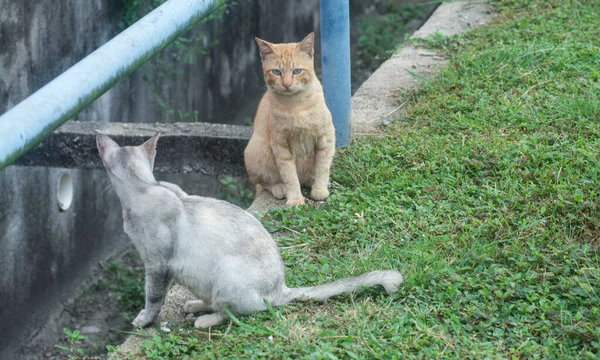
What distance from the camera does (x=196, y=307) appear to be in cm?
325

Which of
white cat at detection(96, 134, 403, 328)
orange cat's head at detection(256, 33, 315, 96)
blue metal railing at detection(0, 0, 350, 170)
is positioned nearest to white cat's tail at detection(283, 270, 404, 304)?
white cat at detection(96, 134, 403, 328)

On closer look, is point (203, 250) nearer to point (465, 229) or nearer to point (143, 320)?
point (143, 320)

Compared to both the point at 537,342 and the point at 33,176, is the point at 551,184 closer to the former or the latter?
the point at 537,342

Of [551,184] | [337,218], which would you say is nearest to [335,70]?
[337,218]

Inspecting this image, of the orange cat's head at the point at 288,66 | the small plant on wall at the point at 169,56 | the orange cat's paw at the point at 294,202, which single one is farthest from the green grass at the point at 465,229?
the small plant on wall at the point at 169,56

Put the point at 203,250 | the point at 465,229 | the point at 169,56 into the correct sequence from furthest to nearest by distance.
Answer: the point at 169,56 < the point at 465,229 < the point at 203,250

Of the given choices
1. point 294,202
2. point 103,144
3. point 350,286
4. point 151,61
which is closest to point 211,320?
point 350,286

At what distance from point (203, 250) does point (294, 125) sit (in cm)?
127

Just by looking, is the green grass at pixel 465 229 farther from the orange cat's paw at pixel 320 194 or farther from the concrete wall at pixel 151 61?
the concrete wall at pixel 151 61

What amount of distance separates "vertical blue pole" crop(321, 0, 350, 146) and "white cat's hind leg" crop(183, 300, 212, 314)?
1646mm

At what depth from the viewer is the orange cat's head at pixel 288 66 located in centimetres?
409

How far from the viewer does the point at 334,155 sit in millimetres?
4402

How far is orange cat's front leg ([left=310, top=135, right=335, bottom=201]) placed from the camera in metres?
4.10

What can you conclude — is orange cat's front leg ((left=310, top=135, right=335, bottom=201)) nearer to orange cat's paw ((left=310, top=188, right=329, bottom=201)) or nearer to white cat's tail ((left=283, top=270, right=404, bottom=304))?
orange cat's paw ((left=310, top=188, right=329, bottom=201))
